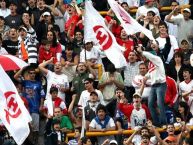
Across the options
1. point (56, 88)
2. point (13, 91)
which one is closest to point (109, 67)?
point (56, 88)

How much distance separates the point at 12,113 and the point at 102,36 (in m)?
4.12

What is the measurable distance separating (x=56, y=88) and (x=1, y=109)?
187 inches

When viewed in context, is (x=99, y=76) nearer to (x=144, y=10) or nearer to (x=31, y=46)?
(x=31, y=46)

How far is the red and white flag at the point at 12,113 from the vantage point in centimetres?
2998

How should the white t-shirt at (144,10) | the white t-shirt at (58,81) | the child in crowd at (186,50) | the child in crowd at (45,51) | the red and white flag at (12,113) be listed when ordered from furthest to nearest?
the white t-shirt at (144,10), the child in crowd at (45,51), the child in crowd at (186,50), the white t-shirt at (58,81), the red and white flag at (12,113)

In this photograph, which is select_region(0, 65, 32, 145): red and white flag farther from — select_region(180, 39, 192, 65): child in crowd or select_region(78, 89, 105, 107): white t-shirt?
select_region(180, 39, 192, 65): child in crowd

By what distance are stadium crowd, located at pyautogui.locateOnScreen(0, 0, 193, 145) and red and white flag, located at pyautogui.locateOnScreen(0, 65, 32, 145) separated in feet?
8.94

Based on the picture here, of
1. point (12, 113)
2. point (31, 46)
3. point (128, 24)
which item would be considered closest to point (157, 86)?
point (128, 24)

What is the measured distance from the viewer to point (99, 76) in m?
35.9

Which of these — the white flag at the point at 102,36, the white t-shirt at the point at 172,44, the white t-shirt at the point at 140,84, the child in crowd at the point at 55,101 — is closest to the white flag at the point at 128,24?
the white flag at the point at 102,36

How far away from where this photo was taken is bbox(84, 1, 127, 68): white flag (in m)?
33.5

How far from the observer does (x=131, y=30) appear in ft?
109

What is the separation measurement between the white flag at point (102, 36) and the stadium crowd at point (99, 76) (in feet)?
3.08

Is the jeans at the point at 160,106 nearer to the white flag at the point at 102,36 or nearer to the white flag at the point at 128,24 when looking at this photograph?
the white flag at the point at 102,36
